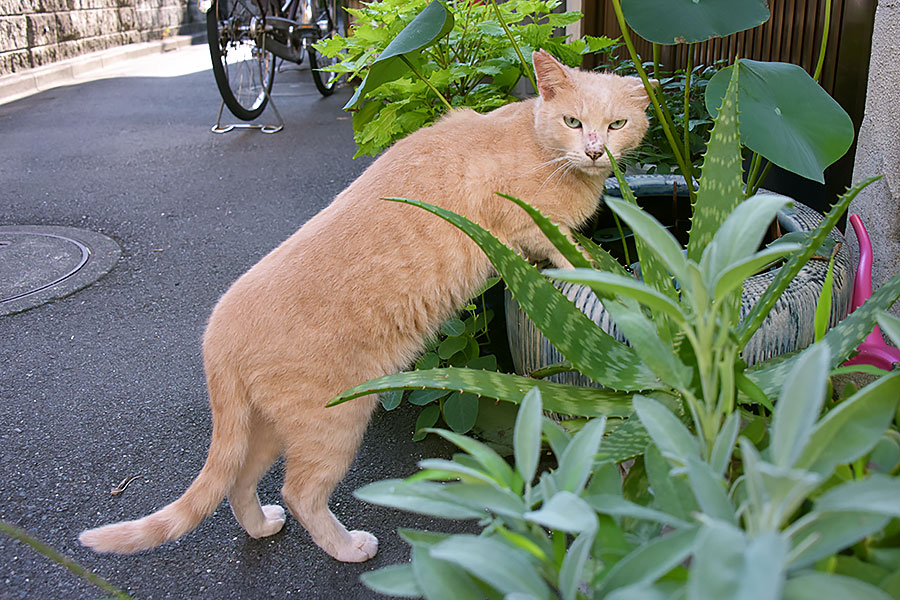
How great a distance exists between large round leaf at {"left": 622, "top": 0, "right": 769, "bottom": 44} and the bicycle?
157 inches

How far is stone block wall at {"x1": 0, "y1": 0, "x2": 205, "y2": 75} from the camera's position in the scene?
707 centimetres

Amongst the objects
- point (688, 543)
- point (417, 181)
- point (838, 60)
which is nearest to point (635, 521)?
point (688, 543)

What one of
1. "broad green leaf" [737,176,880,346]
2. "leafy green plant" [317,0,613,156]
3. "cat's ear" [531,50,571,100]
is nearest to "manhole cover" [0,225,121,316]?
"leafy green plant" [317,0,613,156]

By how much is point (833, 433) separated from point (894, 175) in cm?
144

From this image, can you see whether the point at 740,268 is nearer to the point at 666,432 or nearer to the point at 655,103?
the point at 666,432

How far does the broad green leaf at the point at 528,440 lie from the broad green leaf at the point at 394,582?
0.11m

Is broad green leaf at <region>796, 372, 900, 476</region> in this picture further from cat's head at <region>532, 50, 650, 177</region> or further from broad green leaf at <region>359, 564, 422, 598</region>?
cat's head at <region>532, 50, 650, 177</region>

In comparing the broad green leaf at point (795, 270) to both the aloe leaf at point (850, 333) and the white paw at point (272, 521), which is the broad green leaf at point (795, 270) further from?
the white paw at point (272, 521)

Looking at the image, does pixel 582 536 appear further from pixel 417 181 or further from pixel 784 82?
pixel 417 181

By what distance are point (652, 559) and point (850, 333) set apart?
2.12 ft

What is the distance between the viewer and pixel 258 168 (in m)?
4.77

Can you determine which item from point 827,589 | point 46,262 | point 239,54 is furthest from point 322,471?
point 239,54

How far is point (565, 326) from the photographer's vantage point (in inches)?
42.1

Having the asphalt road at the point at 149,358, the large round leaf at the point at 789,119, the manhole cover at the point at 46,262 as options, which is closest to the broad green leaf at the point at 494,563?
the large round leaf at the point at 789,119
